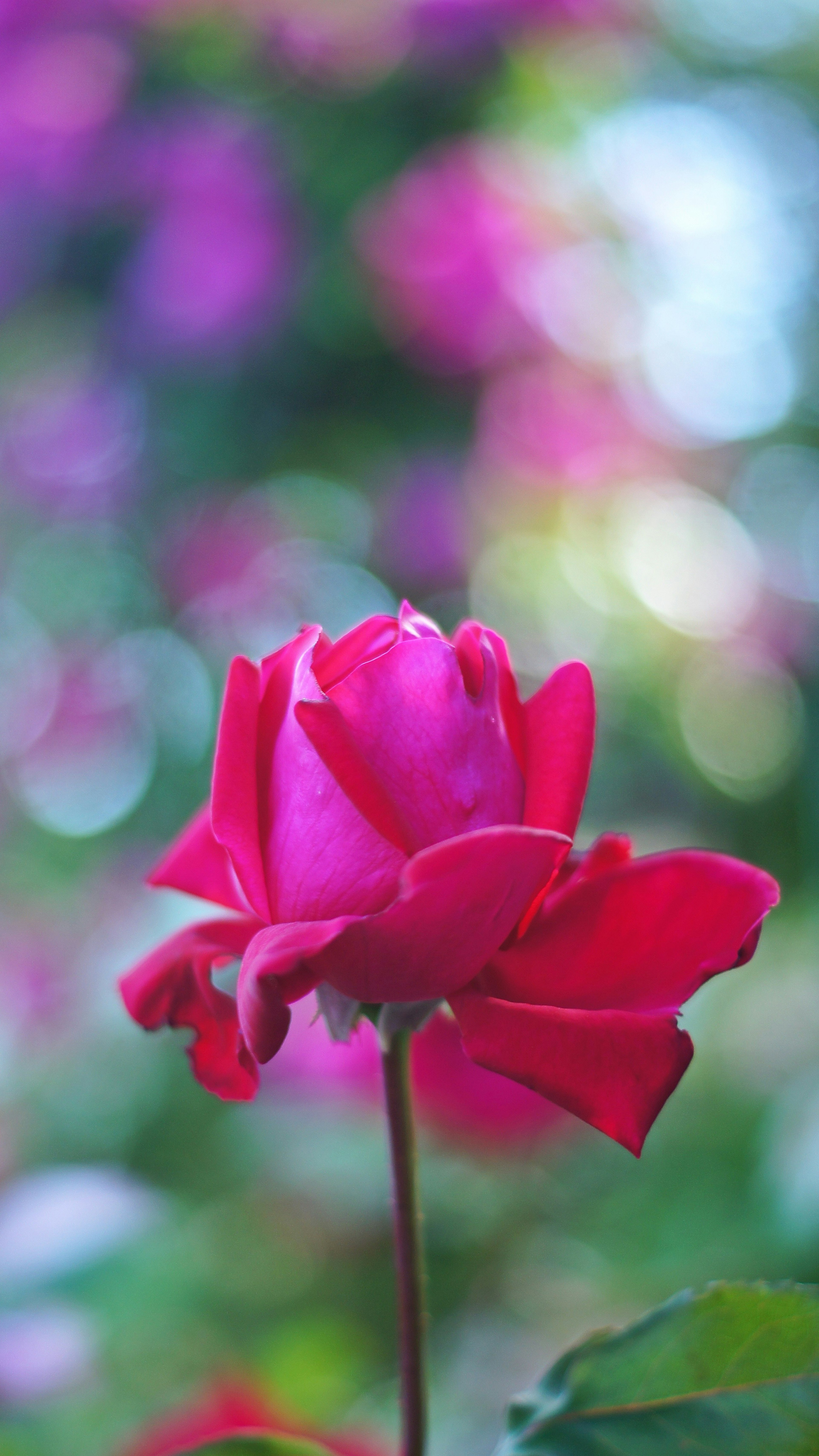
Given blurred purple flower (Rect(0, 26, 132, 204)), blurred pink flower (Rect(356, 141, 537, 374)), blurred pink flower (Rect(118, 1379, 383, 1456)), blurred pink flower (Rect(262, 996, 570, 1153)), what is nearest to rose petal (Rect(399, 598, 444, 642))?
blurred pink flower (Rect(118, 1379, 383, 1456))

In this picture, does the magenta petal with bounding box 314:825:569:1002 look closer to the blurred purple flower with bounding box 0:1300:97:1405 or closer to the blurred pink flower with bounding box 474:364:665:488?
the blurred purple flower with bounding box 0:1300:97:1405

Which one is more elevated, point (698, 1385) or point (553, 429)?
point (698, 1385)

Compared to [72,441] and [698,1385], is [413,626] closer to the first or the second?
[698,1385]

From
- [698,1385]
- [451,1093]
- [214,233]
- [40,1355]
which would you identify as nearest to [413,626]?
[698,1385]

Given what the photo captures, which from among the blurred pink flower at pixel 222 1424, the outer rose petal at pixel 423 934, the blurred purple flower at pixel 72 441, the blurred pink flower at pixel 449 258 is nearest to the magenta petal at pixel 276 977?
the outer rose petal at pixel 423 934

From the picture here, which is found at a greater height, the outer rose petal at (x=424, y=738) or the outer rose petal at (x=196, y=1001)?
the outer rose petal at (x=424, y=738)

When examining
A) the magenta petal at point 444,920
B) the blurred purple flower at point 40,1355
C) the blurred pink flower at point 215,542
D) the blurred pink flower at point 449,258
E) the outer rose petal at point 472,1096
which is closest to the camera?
the magenta petal at point 444,920

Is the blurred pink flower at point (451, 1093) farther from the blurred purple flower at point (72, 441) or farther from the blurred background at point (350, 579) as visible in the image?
the blurred purple flower at point (72, 441)
